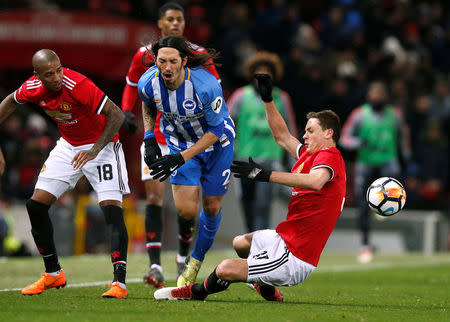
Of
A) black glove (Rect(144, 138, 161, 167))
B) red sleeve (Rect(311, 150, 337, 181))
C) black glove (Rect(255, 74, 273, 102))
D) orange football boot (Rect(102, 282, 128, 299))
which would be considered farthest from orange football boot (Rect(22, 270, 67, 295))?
red sleeve (Rect(311, 150, 337, 181))

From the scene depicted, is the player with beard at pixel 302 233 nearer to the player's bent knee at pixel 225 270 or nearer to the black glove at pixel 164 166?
the player's bent knee at pixel 225 270

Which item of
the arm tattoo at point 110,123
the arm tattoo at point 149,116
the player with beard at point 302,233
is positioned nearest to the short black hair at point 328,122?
the player with beard at point 302,233

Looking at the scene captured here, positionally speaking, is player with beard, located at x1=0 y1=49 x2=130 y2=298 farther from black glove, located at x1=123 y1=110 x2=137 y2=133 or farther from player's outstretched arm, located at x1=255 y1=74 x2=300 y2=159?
player's outstretched arm, located at x1=255 y1=74 x2=300 y2=159

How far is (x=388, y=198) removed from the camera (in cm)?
661

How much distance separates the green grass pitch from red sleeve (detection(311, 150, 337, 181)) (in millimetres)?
Answer: 991

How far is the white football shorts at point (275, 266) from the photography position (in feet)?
20.1

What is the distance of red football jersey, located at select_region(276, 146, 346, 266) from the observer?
618cm

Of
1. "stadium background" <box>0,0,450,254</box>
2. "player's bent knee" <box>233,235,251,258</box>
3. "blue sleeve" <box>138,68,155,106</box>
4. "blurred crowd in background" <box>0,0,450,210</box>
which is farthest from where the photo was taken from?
"blurred crowd in background" <box>0,0,450,210</box>

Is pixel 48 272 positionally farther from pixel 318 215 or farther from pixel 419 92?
pixel 419 92

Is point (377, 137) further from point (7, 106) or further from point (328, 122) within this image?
point (7, 106)

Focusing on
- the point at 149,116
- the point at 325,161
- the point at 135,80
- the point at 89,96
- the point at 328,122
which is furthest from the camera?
the point at 135,80

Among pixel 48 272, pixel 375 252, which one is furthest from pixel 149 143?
pixel 375 252

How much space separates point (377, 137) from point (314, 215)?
6898mm

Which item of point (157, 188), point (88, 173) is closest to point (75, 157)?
point (88, 173)
